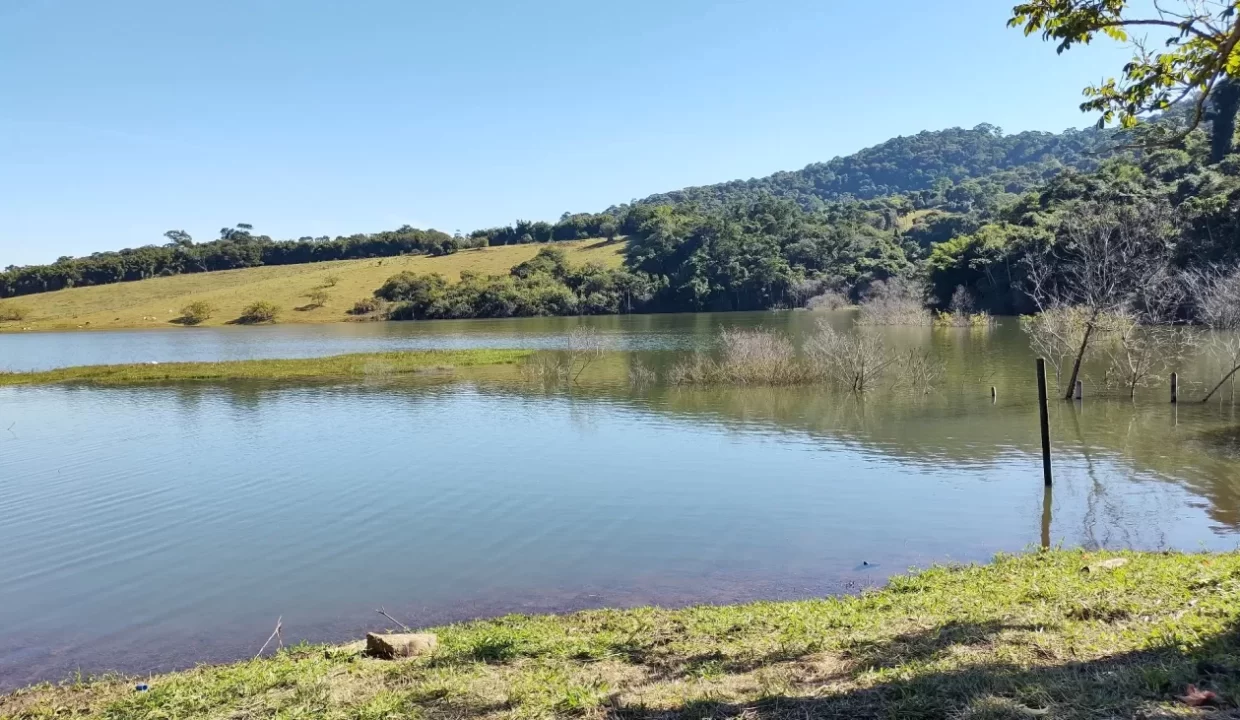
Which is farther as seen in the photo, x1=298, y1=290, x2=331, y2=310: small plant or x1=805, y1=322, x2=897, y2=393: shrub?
x1=298, y1=290, x2=331, y2=310: small plant

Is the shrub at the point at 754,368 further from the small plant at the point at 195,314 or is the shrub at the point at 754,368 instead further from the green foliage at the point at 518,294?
the small plant at the point at 195,314

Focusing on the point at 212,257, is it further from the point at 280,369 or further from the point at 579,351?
the point at 579,351

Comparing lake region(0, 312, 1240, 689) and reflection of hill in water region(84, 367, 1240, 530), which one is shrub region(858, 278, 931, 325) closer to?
lake region(0, 312, 1240, 689)

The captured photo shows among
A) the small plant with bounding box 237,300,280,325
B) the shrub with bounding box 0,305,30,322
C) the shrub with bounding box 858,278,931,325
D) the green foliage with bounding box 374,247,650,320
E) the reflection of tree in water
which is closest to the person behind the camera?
the reflection of tree in water

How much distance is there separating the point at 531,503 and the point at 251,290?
129 metres

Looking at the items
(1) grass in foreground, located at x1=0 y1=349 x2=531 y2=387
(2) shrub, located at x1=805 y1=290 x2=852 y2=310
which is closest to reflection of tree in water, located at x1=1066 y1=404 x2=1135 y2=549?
(1) grass in foreground, located at x1=0 y1=349 x2=531 y2=387

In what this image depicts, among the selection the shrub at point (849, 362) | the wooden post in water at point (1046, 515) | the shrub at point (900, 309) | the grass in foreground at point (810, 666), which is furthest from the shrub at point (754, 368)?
the shrub at point (900, 309)

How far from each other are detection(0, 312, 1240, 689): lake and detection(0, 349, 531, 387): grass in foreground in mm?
13861

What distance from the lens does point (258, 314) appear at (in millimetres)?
118000

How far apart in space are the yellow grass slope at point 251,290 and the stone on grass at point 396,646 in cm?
11595

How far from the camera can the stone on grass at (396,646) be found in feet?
27.5

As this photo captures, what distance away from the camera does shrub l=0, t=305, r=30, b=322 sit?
12319 cm

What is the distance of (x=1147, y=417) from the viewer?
26.2m

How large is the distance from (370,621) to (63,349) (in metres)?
80.2
